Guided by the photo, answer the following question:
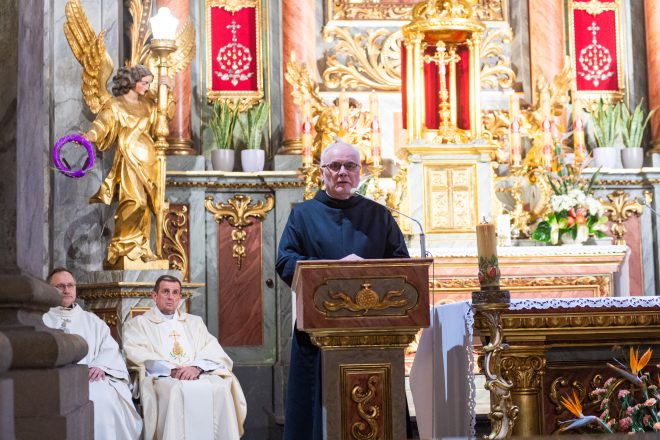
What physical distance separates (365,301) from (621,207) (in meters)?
6.33

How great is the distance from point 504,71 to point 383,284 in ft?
21.8

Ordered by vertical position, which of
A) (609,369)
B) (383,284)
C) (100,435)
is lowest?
(100,435)

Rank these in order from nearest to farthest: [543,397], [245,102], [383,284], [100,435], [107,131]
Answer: [383,284]
[543,397]
[100,435]
[107,131]
[245,102]

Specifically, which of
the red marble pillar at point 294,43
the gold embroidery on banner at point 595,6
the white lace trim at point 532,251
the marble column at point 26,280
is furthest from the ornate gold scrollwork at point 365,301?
the gold embroidery on banner at point 595,6

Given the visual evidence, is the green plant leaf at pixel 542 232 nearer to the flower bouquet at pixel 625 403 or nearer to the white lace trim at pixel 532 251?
the white lace trim at pixel 532 251

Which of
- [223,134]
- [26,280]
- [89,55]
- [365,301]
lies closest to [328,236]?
[365,301]

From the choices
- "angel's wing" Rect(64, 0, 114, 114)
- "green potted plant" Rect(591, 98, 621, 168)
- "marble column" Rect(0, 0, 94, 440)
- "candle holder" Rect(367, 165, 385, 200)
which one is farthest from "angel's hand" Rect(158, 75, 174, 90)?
"marble column" Rect(0, 0, 94, 440)

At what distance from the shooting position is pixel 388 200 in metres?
9.23

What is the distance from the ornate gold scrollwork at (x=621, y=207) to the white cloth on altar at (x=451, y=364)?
14.8 feet

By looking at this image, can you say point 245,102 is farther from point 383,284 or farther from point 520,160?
point 383,284

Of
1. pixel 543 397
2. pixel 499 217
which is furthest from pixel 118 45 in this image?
pixel 543 397

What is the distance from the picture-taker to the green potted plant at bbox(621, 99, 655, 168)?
1012 cm

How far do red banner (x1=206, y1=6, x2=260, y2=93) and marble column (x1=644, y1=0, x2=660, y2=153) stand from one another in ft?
12.2

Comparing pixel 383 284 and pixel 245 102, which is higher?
pixel 245 102
